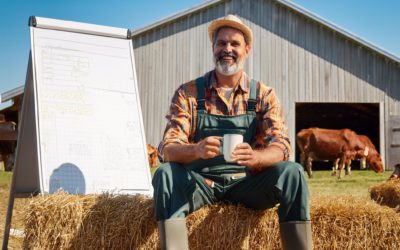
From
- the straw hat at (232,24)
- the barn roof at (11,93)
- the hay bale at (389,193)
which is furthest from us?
the barn roof at (11,93)

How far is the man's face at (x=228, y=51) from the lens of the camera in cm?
369

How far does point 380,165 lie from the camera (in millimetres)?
17047

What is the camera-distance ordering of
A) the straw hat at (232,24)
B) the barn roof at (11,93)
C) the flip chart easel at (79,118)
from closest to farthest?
the straw hat at (232,24), the flip chart easel at (79,118), the barn roof at (11,93)

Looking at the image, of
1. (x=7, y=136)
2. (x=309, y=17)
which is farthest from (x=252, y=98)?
(x=309, y=17)

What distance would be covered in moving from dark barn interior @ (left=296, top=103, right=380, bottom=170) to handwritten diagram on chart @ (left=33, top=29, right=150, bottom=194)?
1701 cm

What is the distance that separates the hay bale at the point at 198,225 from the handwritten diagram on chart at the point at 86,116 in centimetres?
113

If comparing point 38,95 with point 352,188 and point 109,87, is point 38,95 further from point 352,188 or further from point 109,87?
point 352,188

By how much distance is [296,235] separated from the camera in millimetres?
3293

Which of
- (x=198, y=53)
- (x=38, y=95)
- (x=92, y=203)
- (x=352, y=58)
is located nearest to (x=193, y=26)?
(x=198, y=53)

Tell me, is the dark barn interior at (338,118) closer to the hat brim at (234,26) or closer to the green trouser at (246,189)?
the hat brim at (234,26)

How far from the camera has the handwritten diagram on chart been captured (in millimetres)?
5180

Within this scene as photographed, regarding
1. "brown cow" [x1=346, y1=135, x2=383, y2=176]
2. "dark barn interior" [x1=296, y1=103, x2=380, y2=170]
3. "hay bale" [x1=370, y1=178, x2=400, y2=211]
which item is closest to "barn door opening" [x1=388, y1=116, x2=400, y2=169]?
"brown cow" [x1=346, y1=135, x2=383, y2=176]

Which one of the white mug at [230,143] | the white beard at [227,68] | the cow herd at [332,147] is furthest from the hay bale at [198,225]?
the cow herd at [332,147]

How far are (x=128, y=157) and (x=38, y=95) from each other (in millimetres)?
1042
